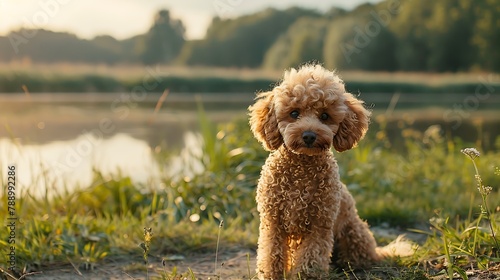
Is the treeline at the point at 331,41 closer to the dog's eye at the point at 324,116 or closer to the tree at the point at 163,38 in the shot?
the tree at the point at 163,38

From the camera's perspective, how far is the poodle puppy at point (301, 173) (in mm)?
3701

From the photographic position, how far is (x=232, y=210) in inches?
250

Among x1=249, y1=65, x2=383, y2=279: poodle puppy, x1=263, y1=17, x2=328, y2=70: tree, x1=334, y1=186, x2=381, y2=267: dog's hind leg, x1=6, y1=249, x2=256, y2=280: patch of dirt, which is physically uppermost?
x1=263, y1=17, x2=328, y2=70: tree

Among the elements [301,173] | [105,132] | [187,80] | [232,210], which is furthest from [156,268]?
[187,80]

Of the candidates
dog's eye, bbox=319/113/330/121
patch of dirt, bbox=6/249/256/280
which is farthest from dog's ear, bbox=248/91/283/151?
patch of dirt, bbox=6/249/256/280

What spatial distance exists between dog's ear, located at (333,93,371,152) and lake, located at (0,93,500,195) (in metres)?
0.33

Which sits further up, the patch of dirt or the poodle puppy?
the poodle puppy

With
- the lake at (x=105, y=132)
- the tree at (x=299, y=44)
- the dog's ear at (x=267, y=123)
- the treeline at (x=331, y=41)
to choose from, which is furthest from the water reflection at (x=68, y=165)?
the tree at (x=299, y=44)

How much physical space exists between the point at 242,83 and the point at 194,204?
13.9 meters

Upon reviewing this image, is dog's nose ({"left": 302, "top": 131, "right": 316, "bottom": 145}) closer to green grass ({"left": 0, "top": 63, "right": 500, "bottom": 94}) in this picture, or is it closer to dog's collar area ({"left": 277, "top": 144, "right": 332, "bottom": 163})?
dog's collar area ({"left": 277, "top": 144, "right": 332, "bottom": 163})

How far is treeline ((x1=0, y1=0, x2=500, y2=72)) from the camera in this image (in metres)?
17.4

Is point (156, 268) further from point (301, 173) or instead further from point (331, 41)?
point (331, 41)

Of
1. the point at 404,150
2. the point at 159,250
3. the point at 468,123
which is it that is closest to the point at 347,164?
the point at 404,150

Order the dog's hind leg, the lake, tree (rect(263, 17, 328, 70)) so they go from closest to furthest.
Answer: the dog's hind leg, the lake, tree (rect(263, 17, 328, 70))
